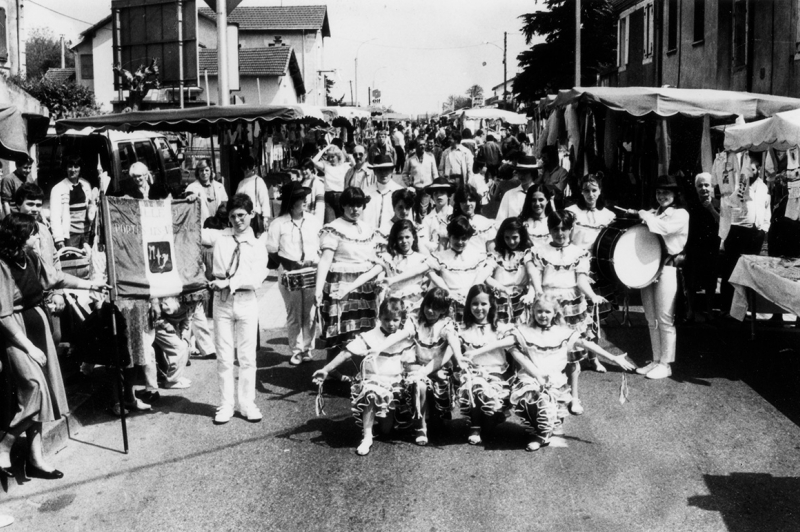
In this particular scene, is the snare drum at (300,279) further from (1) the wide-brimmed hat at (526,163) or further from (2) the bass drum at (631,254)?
(2) the bass drum at (631,254)

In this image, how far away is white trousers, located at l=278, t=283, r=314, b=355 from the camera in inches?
366

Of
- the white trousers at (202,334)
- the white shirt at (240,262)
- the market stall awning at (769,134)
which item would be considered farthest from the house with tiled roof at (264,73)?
the white shirt at (240,262)

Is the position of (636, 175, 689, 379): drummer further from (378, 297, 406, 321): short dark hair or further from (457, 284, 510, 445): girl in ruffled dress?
(378, 297, 406, 321): short dark hair

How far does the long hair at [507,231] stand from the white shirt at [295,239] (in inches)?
81.0

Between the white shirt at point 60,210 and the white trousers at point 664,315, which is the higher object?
the white shirt at point 60,210

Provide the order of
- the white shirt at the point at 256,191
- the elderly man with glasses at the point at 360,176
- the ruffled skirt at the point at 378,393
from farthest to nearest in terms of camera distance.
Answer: the elderly man with glasses at the point at 360,176 → the white shirt at the point at 256,191 → the ruffled skirt at the point at 378,393

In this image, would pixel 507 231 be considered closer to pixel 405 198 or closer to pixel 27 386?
pixel 405 198

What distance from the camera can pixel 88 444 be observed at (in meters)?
7.12

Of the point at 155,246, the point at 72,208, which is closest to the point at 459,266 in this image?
the point at 155,246

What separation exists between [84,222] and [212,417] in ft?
18.9

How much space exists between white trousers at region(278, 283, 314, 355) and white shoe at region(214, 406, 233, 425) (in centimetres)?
190

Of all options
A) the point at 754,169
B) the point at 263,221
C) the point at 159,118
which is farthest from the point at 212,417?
the point at 754,169

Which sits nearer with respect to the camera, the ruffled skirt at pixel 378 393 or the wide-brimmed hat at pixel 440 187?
the ruffled skirt at pixel 378 393

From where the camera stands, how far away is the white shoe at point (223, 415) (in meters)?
7.53
